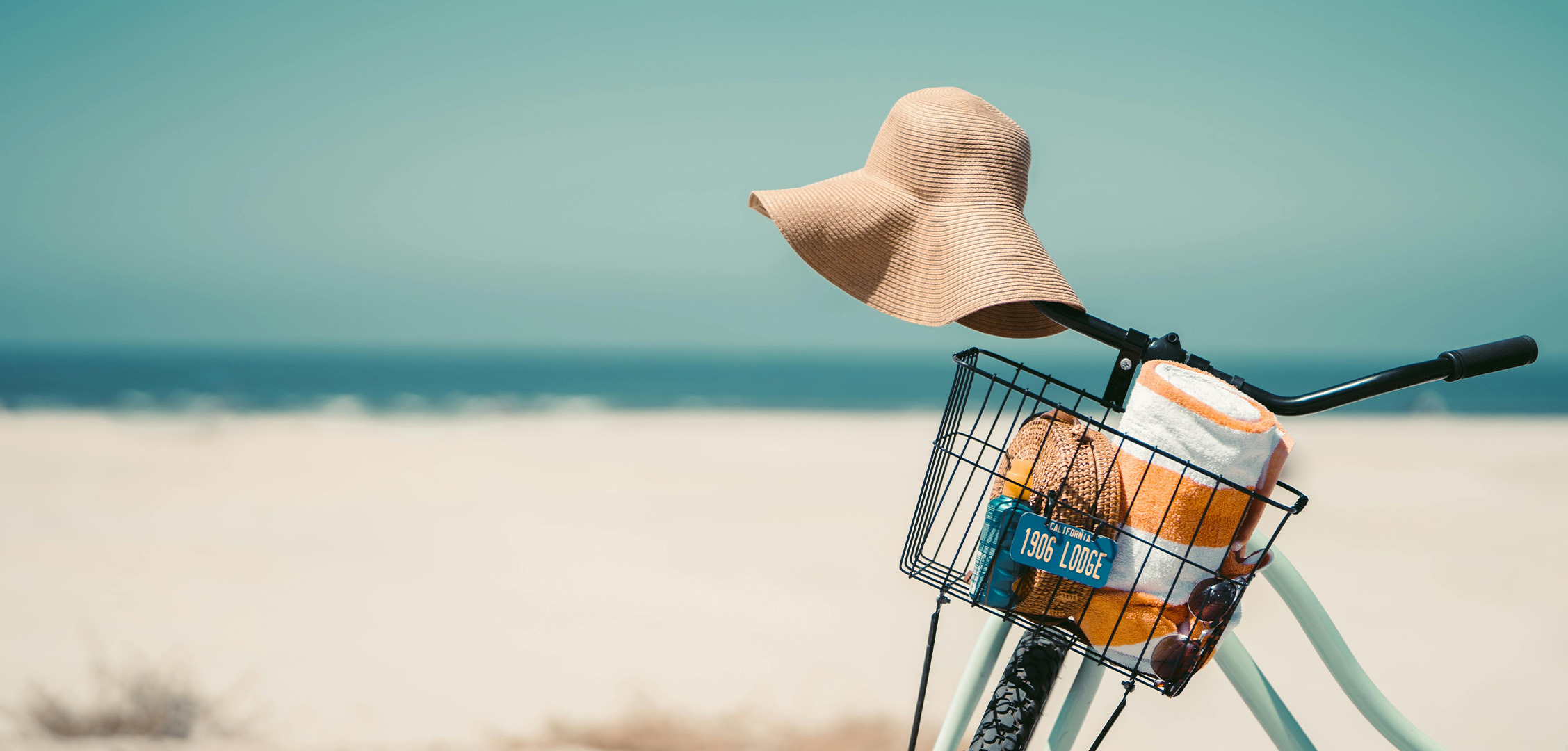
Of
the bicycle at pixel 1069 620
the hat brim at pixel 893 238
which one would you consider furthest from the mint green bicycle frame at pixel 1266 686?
the hat brim at pixel 893 238

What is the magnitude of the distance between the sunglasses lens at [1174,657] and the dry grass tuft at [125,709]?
11.9 feet

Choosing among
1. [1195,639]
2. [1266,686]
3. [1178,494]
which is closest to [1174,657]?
[1195,639]

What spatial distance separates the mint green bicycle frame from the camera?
5.07 feet

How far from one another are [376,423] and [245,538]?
7976mm

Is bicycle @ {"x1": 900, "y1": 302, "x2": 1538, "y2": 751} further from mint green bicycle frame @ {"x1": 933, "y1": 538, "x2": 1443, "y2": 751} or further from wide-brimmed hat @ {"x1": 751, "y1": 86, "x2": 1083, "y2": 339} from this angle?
wide-brimmed hat @ {"x1": 751, "y1": 86, "x2": 1083, "y2": 339}

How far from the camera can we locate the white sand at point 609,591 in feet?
13.4

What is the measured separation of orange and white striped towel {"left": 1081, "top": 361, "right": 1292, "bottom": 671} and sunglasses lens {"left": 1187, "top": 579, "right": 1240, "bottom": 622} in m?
0.01

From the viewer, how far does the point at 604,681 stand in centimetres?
427

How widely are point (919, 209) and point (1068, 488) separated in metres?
0.49

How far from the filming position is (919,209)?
1.48 metres

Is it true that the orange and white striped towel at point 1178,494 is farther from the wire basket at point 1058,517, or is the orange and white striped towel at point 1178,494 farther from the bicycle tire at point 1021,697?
the bicycle tire at point 1021,697

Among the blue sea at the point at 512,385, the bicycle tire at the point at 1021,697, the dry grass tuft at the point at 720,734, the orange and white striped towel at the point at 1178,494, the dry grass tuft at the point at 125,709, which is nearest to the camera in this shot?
the orange and white striped towel at the point at 1178,494

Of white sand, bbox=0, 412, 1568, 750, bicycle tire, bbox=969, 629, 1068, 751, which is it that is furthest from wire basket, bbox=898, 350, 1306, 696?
white sand, bbox=0, 412, 1568, 750

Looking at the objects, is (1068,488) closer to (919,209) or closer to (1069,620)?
(1069,620)
